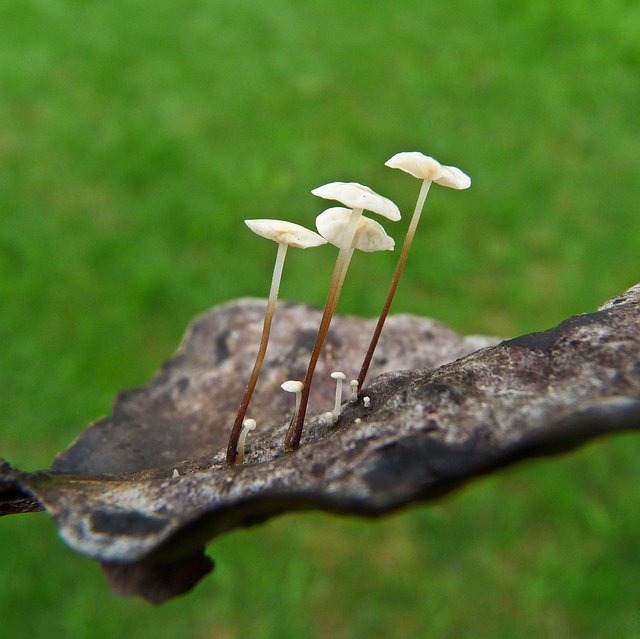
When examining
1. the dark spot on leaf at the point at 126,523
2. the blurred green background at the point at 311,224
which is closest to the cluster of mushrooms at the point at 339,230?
the dark spot on leaf at the point at 126,523

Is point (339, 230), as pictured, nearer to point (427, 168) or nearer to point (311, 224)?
point (427, 168)

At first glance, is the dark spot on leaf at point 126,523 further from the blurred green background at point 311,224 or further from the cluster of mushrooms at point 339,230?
the blurred green background at point 311,224

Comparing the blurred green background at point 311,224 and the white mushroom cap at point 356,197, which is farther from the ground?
the white mushroom cap at point 356,197

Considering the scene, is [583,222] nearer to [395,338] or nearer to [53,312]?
[395,338]

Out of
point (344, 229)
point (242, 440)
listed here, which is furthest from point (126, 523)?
point (344, 229)

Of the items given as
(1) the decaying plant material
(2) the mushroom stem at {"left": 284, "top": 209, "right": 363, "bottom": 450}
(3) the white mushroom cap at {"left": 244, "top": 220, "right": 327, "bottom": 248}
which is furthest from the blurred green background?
(3) the white mushroom cap at {"left": 244, "top": 220, "right": 327, "bottom": 248}

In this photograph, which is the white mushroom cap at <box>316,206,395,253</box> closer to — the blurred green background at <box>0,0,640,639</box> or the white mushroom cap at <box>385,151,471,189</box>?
the white mushroom cap at <box>385,151,471,189</box>
